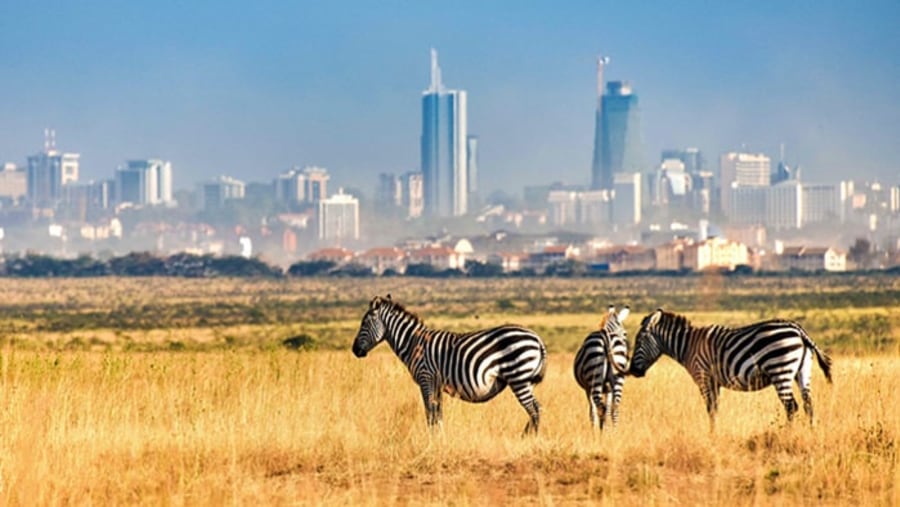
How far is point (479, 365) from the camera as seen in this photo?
597 inches

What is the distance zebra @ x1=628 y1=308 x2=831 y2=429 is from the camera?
50.4 ft

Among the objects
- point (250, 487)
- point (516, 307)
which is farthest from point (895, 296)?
point (250, 487)

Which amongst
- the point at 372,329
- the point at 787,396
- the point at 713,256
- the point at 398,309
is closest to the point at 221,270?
the point at 713,256

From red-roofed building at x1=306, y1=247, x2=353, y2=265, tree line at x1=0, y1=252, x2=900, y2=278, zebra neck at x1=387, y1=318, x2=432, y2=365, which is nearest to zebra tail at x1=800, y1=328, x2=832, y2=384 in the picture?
zebra neck at x1=387, y1=318, x2=432, y2=365

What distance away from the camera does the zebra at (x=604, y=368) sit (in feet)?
50.6

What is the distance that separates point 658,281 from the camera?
130 meters

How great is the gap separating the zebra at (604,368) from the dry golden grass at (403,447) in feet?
0.87

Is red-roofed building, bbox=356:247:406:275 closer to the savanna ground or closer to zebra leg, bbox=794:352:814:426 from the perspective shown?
the savanna ground

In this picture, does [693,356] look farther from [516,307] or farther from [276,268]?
[276,268]

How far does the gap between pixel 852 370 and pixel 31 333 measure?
36098 mm

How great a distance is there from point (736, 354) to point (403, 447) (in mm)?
3235

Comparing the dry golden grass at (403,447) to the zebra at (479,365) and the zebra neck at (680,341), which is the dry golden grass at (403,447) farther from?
the zebra neck at (680,341)

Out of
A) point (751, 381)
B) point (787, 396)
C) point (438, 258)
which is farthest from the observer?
point (438, 258)

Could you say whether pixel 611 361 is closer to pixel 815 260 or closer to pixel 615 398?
pixel 615 398
